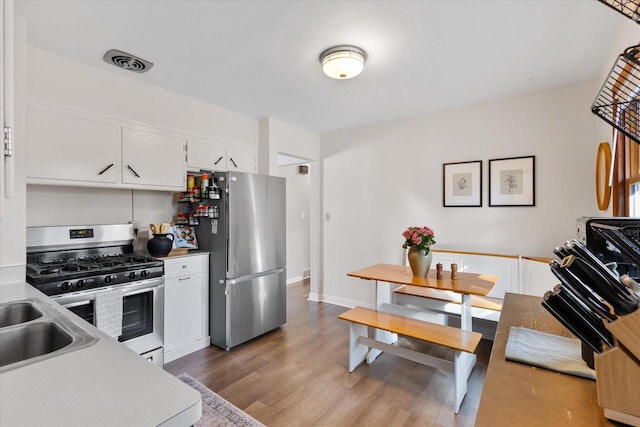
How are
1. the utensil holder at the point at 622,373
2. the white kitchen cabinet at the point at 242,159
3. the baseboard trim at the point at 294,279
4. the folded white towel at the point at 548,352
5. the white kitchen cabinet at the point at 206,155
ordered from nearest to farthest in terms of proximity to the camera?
1. the utensil holder at the point at 622,373
2. the folded white towel at the point at 548,352
3. the white kitchen cabinet at the point at 206,155
4. the white kitchen cabinet at the point at 242,159
5. the baseboard trim at the point at 294,279

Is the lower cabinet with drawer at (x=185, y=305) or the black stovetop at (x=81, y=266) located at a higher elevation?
the black stovetop at (x=81, y=266)

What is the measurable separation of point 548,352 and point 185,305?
270 centimetres

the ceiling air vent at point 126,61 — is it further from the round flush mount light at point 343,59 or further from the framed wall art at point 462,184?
the framed wall art at point 462,184

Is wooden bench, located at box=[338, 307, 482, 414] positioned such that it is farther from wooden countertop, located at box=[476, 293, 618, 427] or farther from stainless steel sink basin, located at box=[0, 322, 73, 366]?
stainless steel sink basin, located at box=[0, 322, 73, 366]

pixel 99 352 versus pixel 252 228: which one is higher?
pixel 252 228

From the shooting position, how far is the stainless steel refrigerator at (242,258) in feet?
9.46

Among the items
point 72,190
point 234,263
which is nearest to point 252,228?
point 234,263

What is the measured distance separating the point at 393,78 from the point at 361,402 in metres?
2.55

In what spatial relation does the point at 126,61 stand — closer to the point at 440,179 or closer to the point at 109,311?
the point at 109,311

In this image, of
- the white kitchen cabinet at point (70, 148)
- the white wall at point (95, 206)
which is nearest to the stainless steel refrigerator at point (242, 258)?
the white wall at point (95, 206)

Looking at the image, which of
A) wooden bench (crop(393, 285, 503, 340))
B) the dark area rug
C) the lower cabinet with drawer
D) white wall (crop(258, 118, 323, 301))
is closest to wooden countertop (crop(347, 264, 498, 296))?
wooden bench (crop(393, 285, 503, 340))

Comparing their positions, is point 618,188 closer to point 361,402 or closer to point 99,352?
point 361,402

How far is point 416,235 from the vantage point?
98.7 inches

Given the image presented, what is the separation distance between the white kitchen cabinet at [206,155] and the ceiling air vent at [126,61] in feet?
2.50
